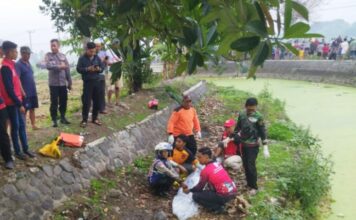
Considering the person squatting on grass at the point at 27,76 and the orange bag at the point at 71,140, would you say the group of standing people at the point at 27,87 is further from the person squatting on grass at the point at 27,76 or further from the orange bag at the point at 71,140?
the orange bag at the point at 71,140

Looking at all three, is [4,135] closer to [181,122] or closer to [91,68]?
[91,68]

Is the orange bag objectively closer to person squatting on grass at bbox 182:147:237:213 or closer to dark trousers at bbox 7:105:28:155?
dark trousers at bbox 7:105:28:155

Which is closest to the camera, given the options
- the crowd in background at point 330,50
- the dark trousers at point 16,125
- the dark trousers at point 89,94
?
the dark trousers at point 16,125

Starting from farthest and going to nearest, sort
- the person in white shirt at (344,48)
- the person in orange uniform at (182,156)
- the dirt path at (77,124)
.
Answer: the person in white shirt at (344,48) < the person in orange uniform at (182,156) < the dirt path at (77,124)

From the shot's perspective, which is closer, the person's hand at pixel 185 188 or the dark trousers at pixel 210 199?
the dark trousers at pixel 210 199

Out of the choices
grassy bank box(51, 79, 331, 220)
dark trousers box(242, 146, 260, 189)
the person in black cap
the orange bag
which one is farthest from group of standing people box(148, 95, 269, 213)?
the person in black cap

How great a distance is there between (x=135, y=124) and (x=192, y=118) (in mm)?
1264

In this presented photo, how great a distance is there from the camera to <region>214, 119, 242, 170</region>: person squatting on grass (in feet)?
23.7

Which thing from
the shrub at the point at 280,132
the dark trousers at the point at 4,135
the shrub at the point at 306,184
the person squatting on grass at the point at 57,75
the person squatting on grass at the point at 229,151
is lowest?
the shrub at the point at 306,184

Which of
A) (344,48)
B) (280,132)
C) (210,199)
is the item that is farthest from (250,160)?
(344,48)

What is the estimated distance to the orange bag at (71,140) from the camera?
5976mm

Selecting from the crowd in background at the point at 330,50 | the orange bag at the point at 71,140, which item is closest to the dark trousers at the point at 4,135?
the orange bag at the point at 71,140

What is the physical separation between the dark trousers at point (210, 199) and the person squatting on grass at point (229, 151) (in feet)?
4.89

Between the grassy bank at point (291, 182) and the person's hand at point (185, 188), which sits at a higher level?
the person's hand at point (185, 188)
